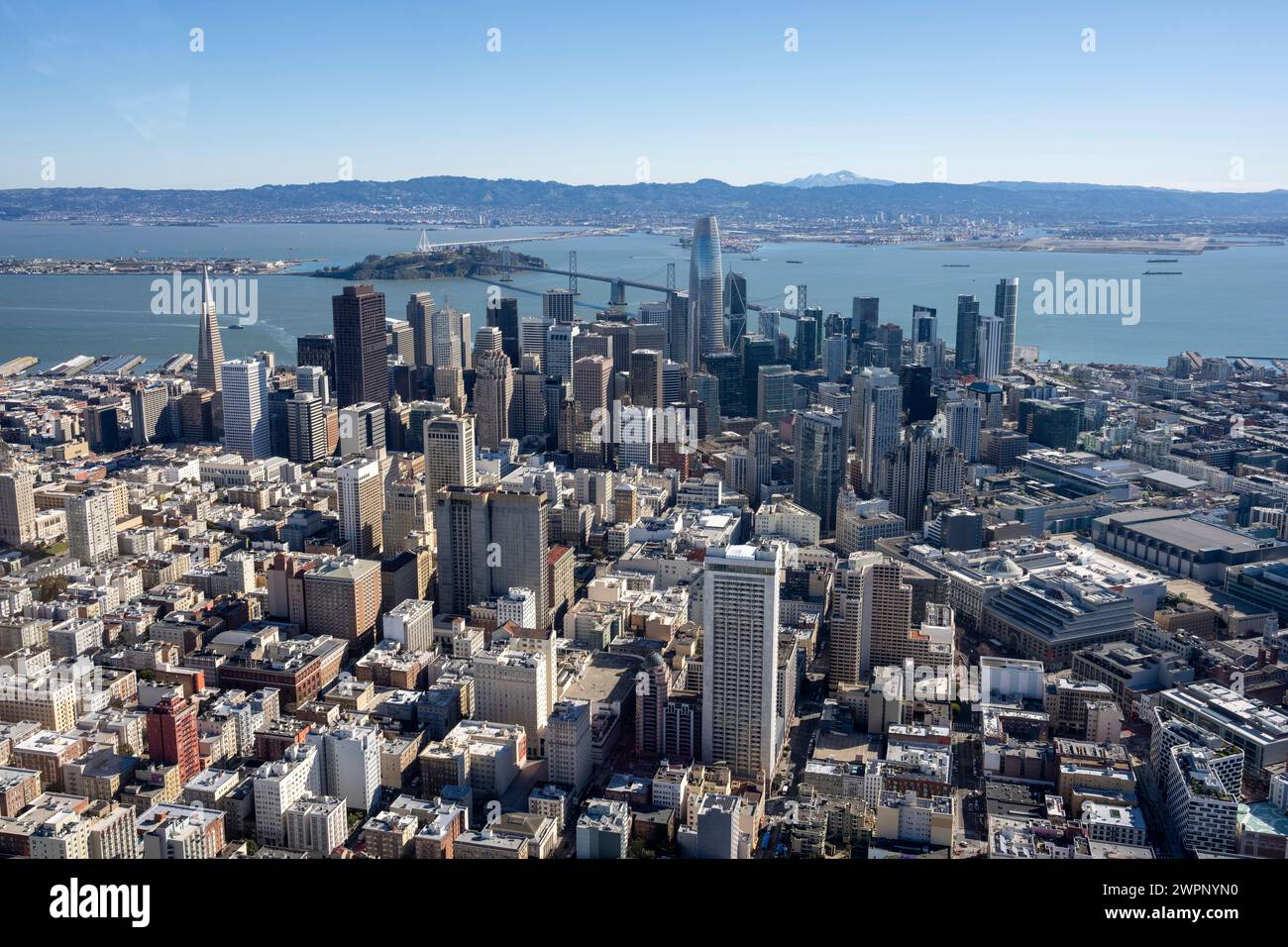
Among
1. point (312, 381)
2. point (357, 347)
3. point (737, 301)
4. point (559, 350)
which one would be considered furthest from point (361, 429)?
point (737, 301)

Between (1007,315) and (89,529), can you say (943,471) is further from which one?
(1007,315)

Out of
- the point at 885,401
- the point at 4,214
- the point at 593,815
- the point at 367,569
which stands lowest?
the point at 593,815

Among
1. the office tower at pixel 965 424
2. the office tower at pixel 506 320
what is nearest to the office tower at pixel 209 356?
the office tower at pixel 506 320

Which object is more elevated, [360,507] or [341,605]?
[360,507]

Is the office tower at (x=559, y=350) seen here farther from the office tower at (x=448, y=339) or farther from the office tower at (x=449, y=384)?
the office tower at (x=449, y=384)

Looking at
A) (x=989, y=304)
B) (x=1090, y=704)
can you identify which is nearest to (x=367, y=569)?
(x=1090, y=704)
